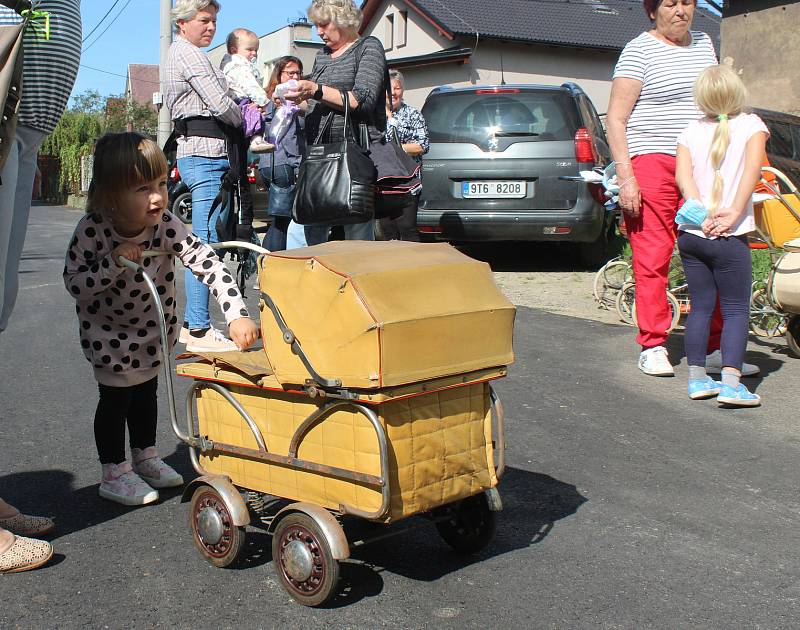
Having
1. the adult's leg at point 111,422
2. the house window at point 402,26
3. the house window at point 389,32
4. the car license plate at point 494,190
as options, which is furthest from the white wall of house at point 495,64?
the adult's leg at point 111,422

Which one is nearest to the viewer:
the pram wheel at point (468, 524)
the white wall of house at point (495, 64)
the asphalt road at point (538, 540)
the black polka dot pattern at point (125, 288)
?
the asphalt road at point (538, 540)

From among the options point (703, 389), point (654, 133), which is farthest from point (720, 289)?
point (654, 133)

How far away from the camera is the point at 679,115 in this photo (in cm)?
594

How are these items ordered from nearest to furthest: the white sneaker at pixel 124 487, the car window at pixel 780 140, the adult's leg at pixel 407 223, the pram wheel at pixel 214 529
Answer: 1. the pram wheel at pixel 214 529
2. the white sneaker at pixel 124 487
3. the adult's leg at pixel 407 223
4. the car window at pixel 780 140

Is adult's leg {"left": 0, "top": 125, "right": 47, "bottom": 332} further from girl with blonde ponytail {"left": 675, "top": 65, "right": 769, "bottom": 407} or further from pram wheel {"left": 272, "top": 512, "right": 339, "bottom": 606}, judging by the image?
girl with blonde ponytail {"left": 675, "top": 65, "right": 769, "bottom": 407}

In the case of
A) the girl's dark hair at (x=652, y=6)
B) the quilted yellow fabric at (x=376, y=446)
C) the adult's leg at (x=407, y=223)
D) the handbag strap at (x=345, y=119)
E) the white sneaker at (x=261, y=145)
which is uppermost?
the girl's dark hair at (x=652, y=6)

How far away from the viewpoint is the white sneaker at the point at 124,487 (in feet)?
12.5

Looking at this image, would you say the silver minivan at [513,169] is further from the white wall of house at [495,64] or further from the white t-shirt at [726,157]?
the white wall of house at [495,64]

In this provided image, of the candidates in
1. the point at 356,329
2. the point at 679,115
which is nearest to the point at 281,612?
the point at 356,329

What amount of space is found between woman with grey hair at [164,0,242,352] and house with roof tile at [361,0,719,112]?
28.4 m

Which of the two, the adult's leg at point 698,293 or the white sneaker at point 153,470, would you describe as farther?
the adult's leg at point 698,293

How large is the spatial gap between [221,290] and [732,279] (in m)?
3.19

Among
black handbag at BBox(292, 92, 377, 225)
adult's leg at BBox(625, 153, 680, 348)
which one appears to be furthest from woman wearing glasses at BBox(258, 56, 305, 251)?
adult's leg at BBox(625, 153, 680, 348)

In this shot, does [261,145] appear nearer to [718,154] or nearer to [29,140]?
[718,154]
